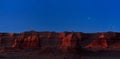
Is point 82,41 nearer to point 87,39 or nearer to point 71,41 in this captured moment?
point 87,39

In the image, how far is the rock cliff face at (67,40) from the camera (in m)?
62.7

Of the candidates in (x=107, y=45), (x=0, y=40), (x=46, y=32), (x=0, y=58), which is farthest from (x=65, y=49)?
(x=46, y=32)

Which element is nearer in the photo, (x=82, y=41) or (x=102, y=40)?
(x=102, y=40)

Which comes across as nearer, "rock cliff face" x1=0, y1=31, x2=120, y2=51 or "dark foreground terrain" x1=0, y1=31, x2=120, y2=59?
"dark foreground terrain" x1=0, y1=31, x2=120, y2=59

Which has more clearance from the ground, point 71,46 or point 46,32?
point 46,32

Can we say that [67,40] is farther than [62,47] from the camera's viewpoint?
Yes

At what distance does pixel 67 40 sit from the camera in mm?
63000

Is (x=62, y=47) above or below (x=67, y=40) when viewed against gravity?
below

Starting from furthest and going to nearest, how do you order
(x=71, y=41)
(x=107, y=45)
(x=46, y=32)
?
(x=46, y=32) < (x=107, y=45) < (x=71, y=41)

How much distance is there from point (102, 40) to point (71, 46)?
97.7 ft

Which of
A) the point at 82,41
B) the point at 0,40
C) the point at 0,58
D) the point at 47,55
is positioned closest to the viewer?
the point at 0,58

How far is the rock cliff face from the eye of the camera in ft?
206

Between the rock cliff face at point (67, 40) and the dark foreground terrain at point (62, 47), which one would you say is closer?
the dark foreground terrain at point (62, 47)

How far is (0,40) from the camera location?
117812 millimetres
